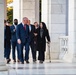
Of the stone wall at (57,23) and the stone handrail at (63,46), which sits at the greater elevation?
the stone wall at (57,23)

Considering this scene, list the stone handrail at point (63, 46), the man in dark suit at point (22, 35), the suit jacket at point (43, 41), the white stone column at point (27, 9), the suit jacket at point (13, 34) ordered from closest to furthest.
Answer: the man in dark suit at point (22, 35) < the suit jacket at point (13, 34) < the suit jacket at point (43, 41) < the stone handrail at point (63, 46) < the white stone column at point (27, 9)

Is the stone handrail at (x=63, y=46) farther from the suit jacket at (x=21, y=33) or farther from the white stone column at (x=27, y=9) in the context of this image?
the suit jacket at (x=21, y=33)

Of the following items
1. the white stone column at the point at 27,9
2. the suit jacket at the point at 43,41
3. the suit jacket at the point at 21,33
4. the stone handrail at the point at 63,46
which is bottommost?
the stone handrail at the point at 63,46

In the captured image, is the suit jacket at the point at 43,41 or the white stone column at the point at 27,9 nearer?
the suit jacket at the point at 43,41

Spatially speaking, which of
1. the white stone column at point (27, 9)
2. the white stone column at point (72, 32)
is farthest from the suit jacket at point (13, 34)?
the white stone column at point (27, 9)

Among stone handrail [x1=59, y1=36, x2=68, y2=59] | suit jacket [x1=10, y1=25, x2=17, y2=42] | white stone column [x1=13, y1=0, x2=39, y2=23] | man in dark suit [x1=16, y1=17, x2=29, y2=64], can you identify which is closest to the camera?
man in dark suit [x1=16, y1=17, x2=29, y2=64]

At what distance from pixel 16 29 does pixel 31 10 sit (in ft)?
24.1

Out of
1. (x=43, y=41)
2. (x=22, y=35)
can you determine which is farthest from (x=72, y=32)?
(x=22, y=35)

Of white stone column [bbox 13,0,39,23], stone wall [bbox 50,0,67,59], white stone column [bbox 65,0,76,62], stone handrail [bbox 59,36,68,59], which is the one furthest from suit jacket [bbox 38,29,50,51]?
white stone column [bbox 13,0,39,23]

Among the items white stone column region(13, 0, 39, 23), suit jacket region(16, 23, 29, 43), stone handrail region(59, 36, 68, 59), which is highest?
white stone column region(13, 0, 39, 23)

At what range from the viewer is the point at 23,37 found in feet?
66.7

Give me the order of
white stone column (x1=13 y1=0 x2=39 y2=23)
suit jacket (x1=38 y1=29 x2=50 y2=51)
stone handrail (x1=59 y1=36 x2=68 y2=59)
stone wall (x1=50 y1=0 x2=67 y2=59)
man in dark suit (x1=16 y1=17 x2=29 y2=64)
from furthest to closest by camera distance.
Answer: white stone column (x1=13 y1=0 x2=39 y2=23) < stone wall (x1=50 y1=0 x2=67 y2=59) < stone handrail (x1=59 y1=36 x2=68 y2=59) < suit jacket (x1=38 y1=29 x2=50 y2=51) < man in dark suit (x1=16 y1=17 x2=29 y2=64)

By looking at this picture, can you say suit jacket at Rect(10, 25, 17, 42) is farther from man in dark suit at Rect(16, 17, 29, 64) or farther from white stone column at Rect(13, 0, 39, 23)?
white stone column at Rect(13, 0, 39, 23)

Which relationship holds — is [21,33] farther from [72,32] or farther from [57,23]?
[57,23]
